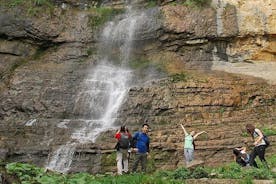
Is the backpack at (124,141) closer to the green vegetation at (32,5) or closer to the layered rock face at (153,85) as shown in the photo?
the layered rock face at (153,85)

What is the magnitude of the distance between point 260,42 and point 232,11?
7.90ft

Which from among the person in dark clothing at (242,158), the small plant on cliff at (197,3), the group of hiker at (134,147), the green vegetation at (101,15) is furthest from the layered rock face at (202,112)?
the green vegetation at (101,15)

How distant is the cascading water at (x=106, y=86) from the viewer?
18975mm

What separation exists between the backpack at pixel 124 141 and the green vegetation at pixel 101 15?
14.2m

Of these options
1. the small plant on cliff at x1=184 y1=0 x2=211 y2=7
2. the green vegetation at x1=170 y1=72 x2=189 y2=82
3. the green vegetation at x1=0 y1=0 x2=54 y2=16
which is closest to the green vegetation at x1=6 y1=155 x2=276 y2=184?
the green vegetation at x1=170 y1=72 x2=189 y2=82

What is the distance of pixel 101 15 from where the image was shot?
28391 mm

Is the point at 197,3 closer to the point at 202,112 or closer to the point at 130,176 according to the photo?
the point at 202,112

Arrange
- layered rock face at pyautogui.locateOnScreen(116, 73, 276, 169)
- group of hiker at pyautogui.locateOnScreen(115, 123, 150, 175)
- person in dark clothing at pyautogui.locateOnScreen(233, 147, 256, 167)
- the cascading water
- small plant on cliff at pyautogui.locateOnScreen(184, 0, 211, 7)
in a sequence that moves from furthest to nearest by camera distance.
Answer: small plant on cliff at pyautogui.locateOnScreen(184, 0, 211, 7) < the cascading water < layered rock face at pyautogui.locateOnScreen(116, 73, 276, 169) < group of hiker at pyautogui.locateOnScreen(115, 123, 150, 175) < person in dark clothing at pyautogui.locateOnScreen(233, 147, 256, 167)

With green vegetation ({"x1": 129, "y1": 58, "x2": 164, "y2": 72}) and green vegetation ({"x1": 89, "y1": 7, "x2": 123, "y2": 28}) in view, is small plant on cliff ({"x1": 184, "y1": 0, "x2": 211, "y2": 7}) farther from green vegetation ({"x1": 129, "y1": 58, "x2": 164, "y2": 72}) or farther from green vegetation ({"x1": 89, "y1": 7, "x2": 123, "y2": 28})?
green vegetation ({"x1": 129, "y1": 58, "x2": 164, "y2": 72})

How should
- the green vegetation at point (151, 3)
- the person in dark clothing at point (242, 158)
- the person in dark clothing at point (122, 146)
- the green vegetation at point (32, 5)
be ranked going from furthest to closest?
the green vegetation at point (151, 3)
the green vegetation at point (32, 5)
the person in dark clothing at point (122, 146)
the person in dark clothing at point (242, 158)

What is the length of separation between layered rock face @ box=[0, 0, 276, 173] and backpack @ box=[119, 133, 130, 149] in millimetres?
3327

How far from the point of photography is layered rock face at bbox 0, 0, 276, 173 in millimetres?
18641

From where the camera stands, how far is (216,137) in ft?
61.3

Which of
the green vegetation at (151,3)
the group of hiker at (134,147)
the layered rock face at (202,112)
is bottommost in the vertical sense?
the group of hiker at (134,147)
